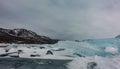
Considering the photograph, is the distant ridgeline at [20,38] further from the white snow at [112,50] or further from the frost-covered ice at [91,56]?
the white snow at [112,50]

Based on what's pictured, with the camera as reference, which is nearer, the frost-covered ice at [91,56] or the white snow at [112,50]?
the frost-covered ice at [91,56]

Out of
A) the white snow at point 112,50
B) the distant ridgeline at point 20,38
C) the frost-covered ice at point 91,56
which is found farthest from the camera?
the distant ridgeline at point 20,38

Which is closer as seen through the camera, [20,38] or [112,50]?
[112,50]

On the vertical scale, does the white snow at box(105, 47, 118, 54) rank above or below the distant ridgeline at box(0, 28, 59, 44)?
below

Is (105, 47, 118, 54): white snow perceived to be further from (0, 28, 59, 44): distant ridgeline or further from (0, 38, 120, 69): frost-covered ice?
(0, 28, 59, 44): distant ridgeline

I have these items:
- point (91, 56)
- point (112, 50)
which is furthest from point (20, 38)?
point (112, 50)

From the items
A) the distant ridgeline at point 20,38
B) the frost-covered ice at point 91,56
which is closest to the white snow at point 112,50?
the frost-covered ice at point 91,56

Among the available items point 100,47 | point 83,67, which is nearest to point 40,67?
point 83,67

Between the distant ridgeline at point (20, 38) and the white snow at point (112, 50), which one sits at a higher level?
the distant ridgeline at point (20, 38)

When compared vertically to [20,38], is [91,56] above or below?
below

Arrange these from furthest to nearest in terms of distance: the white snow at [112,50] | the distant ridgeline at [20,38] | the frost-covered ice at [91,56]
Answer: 1. the distant ridgeline at [20,38]
2. the white snow at [112,50]
3. the frost-covered ice at [91,56]

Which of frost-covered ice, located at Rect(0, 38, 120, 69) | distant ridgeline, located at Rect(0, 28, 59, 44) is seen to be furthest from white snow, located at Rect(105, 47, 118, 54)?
distant ridgeline, located at Rect(0, 28, 59, 44)

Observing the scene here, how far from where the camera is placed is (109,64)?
9.02 m

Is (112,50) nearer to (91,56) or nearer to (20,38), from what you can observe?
(91,56)
